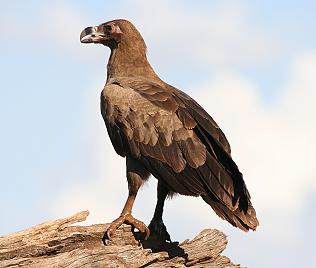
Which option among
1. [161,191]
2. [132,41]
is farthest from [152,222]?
[132,41]

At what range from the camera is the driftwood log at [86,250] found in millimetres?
11648

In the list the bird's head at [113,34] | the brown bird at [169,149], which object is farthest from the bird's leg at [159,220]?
the bird's head at [113,34]

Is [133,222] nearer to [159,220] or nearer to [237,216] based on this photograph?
[159,220]

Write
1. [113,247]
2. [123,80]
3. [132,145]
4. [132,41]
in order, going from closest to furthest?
1. [113,247]
2. [132,145]
3. [123,80]
4. [132,41]

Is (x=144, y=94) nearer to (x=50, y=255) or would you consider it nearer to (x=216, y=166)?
(x=216, y=166)

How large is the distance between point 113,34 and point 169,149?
2.75m

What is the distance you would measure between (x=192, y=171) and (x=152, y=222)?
1.24m

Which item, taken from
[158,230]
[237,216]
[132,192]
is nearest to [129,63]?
[132,192]

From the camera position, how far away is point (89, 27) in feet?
49.2

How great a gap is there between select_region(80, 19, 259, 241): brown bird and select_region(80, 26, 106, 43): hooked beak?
1.27 m

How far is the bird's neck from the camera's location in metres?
14.4

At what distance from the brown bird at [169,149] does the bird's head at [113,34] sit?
3.62ft

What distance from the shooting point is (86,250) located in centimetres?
1175

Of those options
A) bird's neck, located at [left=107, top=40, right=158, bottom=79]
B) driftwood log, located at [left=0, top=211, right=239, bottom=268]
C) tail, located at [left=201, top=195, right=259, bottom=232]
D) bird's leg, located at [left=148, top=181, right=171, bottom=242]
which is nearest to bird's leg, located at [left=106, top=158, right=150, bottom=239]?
driftwood log, located at [left=0, top=211, right=239, bottom=268]
